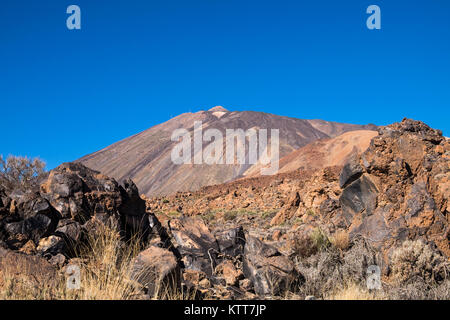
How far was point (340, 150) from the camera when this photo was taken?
167 ft

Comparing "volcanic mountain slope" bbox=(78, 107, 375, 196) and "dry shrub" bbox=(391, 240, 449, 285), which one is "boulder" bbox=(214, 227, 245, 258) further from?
"volcanic mountain slope" bbox=(78, 107, 375, 196)

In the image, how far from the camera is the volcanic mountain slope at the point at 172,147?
72.6m

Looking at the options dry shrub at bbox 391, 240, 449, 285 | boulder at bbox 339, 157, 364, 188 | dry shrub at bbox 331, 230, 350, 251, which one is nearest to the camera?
dry shrub at bbox 391, 240, 449, 285

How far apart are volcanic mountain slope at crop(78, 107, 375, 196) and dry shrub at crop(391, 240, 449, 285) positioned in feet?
Result: 203

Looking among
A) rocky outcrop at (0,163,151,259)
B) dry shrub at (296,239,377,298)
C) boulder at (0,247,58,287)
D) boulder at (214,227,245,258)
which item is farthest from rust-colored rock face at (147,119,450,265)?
boulder at (0,247,58,287)

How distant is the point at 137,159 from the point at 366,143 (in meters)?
61.5

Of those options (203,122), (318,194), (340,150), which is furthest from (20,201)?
(203,122)

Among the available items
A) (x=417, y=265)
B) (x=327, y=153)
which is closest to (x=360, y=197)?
(x=417, y=265)

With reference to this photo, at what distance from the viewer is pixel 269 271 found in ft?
17.7

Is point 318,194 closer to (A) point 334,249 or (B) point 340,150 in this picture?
(A) point 334,249

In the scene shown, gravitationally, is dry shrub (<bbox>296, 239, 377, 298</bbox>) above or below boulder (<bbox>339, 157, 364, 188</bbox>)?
below

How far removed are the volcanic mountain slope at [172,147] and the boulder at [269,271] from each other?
6171 centimetres

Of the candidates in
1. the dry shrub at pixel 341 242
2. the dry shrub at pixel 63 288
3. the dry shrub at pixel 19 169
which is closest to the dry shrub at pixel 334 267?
the dry shrub at pixel 341 242

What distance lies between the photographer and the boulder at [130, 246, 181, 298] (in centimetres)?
432
